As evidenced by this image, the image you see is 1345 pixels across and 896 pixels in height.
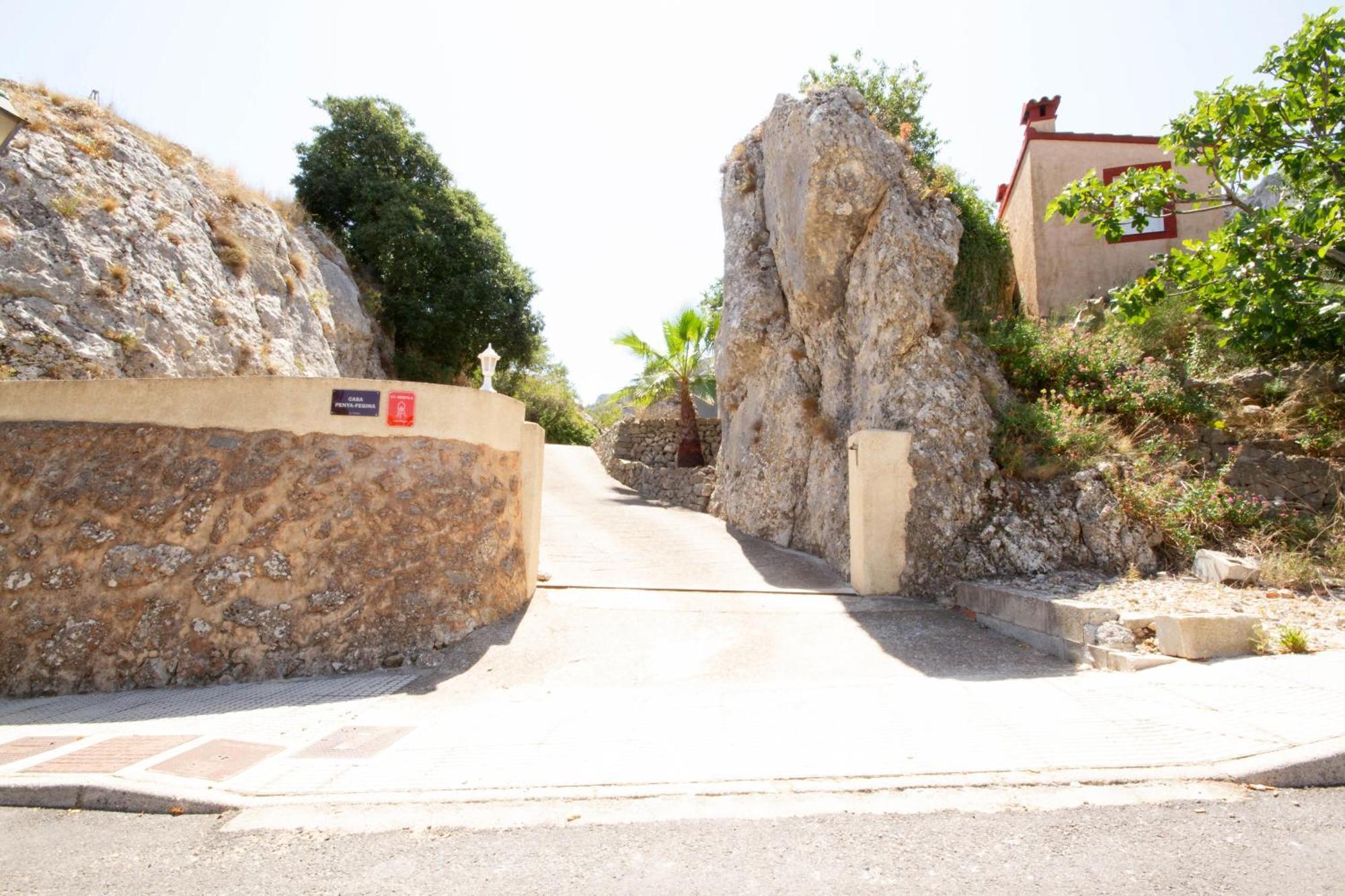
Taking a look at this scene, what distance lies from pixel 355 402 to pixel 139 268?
839 centimetres

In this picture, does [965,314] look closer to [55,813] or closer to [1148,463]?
[1148,463]

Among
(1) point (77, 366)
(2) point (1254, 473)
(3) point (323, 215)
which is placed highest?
(3) point (323, 215)

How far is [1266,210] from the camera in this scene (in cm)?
841

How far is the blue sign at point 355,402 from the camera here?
6367 mm

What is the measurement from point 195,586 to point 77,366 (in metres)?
6.60

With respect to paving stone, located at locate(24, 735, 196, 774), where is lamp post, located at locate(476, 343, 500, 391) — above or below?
above

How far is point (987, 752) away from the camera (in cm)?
377

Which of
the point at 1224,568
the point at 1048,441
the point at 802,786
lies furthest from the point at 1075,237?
the point at 802,786

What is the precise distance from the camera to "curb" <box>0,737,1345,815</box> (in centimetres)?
338

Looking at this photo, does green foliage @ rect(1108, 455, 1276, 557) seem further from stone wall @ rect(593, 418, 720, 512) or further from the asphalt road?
stone wall @ rect(593, 418, 720, 512)

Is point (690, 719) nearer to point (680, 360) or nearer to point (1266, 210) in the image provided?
point (1266, 210)

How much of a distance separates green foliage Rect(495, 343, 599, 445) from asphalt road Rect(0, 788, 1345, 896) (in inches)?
870

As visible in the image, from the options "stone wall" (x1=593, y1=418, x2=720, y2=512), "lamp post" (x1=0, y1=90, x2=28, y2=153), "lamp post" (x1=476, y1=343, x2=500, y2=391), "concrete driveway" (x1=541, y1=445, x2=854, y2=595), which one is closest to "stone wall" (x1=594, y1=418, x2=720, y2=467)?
"stone wall" (x1=593, y1=418, x2=720, y2=512)

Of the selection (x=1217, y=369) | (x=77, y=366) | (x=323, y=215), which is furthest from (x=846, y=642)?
(x=323, y=215)
